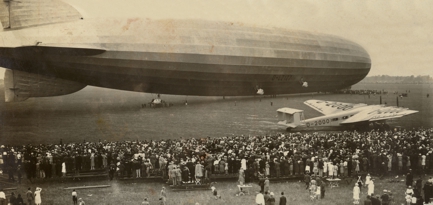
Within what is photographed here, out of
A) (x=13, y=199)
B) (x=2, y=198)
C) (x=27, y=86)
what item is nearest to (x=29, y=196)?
(x=13, y=199)

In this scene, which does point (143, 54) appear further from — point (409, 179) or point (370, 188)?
point (409, 179)

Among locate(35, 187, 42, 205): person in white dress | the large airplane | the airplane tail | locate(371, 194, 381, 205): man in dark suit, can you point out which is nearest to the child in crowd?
the airplane tail

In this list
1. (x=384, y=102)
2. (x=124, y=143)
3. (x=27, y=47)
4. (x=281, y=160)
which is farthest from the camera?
(x=384, y=102)

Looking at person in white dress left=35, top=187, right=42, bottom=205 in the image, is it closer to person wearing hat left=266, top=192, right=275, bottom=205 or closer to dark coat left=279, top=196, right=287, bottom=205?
person wearing hat left=266, top=192, right=275, bottom=205

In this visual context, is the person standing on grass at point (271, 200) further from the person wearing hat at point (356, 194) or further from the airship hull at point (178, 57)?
the airship hull at point (178, 57)

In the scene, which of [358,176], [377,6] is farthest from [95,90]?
[377,6]

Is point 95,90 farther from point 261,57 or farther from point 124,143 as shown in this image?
point 261,57
